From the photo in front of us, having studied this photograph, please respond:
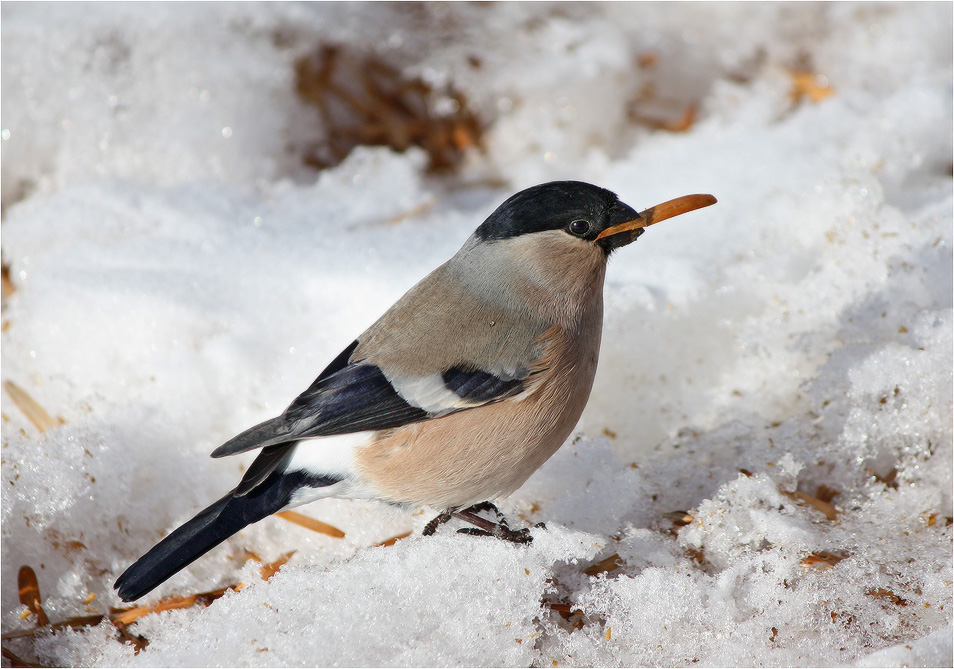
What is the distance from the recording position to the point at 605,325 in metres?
2.96

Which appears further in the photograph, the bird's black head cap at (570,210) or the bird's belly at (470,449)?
the bird's black head cap at (570,210)

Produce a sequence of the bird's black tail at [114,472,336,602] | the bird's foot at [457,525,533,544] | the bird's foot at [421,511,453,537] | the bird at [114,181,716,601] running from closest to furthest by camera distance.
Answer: the bird's black tail at [114,472,336,602]
the bird at [114,181,716,601]
the bird's foot at [457,525,533,544]
the bird's foot at [421,511,453,537]

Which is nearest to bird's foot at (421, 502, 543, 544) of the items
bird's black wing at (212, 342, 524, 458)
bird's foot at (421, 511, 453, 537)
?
bird's foot at (421, 511, 453, 537)

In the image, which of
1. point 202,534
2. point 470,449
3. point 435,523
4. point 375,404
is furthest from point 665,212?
point 202,534

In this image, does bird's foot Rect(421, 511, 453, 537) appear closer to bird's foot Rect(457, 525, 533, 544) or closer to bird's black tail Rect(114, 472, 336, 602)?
bird's foot Rect(457, 525, 533, 544)

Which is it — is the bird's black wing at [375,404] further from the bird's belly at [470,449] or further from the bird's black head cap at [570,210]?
the bird's black head cap at [570,210]

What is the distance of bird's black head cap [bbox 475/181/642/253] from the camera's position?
2309mm

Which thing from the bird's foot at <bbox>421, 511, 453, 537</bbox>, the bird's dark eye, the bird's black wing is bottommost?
the bird's foot at <bbox>421, 511, 453, 537</bbox>

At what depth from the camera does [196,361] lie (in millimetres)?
2955

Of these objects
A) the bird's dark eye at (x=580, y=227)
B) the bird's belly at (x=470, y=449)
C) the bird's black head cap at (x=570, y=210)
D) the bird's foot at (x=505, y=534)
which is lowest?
the bird's foot at (x=505, y=534)

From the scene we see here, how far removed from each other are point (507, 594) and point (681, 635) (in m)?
0.46

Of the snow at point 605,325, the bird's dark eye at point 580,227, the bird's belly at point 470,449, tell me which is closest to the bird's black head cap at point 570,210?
the bird's dark eye at point 580,227

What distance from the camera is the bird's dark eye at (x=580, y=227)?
91.4 inches

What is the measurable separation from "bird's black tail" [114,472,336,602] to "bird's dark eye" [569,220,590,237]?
1044 mm
